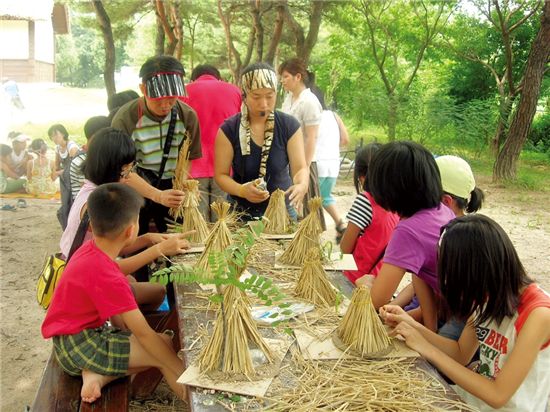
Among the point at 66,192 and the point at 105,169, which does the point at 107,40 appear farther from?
the point at 105,169

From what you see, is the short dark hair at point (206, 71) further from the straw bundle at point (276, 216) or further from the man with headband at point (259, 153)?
the straw bundle at point (276, 216)

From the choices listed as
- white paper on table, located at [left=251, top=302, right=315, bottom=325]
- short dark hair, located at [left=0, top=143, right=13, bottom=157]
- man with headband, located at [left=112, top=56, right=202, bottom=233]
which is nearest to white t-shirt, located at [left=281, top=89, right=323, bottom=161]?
man with headband, located at [left=112, top=56, right=202, bottom=233]

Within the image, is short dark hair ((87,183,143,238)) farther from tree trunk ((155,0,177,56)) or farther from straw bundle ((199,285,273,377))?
tree trunk ((155,0,177,56))

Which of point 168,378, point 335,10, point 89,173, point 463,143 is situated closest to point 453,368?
point 168,378

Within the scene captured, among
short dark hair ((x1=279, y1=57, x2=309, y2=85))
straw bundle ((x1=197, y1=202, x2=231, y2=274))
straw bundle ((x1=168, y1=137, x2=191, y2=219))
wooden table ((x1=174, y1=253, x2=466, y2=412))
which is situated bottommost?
wooden table ((x1=174, y1=253, x2=466, y2=412))

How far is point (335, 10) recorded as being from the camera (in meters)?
13.6

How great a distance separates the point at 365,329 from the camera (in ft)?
5.70

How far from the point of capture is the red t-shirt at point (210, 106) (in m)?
4.79

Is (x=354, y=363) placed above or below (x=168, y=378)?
above

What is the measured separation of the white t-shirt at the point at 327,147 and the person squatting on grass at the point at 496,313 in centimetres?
378

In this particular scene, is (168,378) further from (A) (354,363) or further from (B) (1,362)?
(B) (1,362)

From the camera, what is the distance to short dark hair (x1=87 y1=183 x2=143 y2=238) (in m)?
2.36

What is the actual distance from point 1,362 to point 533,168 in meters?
13.4

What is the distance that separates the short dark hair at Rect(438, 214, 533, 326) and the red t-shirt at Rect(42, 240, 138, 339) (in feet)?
4.28
